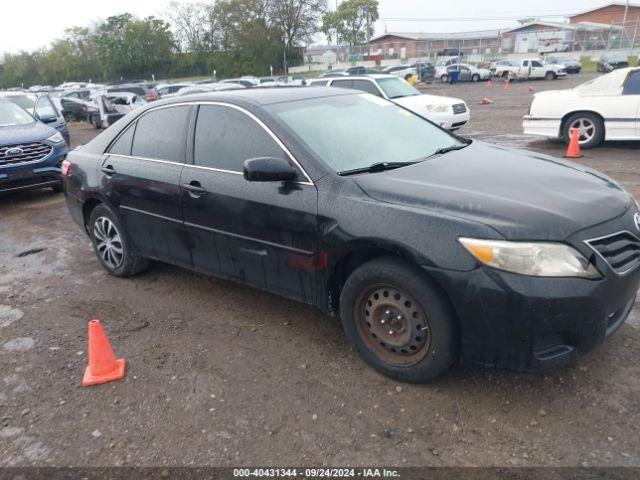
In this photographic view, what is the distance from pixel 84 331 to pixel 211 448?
1921mm

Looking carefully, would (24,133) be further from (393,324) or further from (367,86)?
(393,324)

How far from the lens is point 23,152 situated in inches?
320

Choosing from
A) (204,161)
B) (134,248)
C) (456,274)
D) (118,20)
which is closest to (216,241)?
(204,161)

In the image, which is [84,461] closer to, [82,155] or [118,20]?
[82,155]

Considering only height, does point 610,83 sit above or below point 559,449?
above

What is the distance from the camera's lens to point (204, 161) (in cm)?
395

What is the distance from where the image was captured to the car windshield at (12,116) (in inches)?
353

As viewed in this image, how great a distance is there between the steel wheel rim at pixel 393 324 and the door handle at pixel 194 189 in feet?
4.86

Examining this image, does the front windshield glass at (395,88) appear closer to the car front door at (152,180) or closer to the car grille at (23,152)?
the car grille at (23,152)

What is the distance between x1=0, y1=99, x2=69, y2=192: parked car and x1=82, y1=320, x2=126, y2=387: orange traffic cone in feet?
19.1

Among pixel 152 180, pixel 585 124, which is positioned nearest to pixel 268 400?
pixel 152 180

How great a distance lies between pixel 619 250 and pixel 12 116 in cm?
971

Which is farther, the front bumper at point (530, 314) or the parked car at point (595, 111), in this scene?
the parked car at point (595, 111)

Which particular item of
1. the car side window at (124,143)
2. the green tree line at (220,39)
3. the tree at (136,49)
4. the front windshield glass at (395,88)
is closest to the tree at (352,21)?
the green tree line at (220,39)
